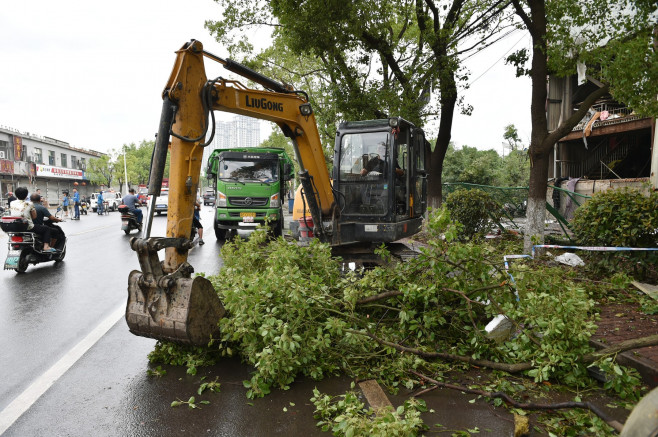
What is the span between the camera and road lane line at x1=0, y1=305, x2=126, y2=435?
3557mm

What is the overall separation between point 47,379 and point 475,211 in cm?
1105

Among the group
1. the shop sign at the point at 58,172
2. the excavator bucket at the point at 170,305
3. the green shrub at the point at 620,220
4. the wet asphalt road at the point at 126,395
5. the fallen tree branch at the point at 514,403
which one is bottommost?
the wet asphalt road at the point at 126,395

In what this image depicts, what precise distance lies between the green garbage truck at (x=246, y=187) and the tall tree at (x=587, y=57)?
796cm

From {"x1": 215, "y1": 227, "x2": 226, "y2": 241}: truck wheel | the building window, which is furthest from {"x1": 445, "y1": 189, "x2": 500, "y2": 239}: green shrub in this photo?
the building window

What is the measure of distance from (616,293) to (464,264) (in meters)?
3.40

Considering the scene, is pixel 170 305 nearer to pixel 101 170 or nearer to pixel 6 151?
pixel 6 151

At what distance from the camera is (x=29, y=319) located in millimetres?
6199

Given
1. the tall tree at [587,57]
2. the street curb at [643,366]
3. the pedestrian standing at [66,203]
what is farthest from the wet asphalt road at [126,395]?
the pedestrian standing at [66,203]

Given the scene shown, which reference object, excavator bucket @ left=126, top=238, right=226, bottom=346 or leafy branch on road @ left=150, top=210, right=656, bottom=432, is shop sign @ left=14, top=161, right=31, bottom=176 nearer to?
leafy branch on road @ left=150, top=210, right=656, bottom=432

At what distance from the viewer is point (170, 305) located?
434cm

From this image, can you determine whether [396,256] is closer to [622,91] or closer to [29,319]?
[622,91]

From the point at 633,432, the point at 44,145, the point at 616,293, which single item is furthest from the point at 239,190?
the point at 44,145

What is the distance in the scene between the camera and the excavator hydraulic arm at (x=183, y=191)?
4.30 meters

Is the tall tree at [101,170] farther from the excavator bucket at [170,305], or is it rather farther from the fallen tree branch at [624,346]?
the fallen tree branch at [624,346]
